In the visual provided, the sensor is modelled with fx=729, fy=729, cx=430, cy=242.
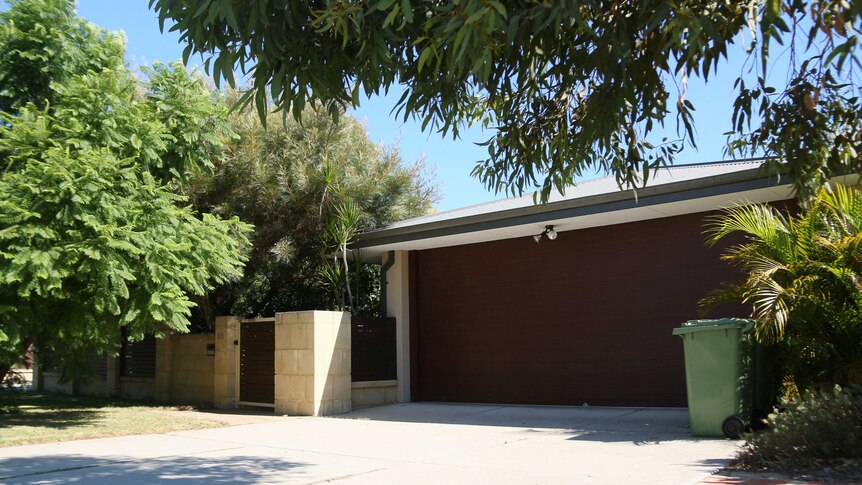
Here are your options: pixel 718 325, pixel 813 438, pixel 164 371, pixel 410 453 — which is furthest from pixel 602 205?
pixel 164 371

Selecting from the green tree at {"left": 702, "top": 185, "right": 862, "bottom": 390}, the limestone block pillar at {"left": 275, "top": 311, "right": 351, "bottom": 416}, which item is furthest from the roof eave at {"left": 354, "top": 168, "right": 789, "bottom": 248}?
the limestone block pillar at {"left": 275, "top": 311, "right": 351, "bottom": 416}

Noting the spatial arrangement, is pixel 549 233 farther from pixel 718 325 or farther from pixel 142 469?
pixel 142 469

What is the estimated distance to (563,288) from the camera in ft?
46.4

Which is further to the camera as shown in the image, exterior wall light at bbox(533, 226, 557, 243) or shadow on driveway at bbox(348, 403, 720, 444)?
exterior wall light at bbox(533, 226, 557, 243)

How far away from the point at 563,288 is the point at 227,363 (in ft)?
24.6

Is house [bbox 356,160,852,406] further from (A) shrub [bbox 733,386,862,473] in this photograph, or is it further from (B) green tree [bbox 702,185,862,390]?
(A) shrub [bbox 733,386,862,473]

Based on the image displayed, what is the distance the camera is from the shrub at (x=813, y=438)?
21.7 feet

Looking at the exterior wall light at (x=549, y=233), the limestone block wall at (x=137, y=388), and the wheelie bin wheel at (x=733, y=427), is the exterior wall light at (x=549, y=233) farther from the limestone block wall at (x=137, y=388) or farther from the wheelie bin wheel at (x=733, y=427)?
the limestone block wall at (x=137, y=388)

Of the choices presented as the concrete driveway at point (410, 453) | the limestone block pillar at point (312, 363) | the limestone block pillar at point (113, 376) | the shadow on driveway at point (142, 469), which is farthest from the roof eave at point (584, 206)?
the limestone block pillar at point (113, 376)

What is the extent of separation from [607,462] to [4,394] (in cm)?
1868

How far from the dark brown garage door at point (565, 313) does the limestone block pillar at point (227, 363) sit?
12.9ft

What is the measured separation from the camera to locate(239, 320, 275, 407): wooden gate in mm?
15219

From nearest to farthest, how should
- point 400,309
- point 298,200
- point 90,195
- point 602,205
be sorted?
point 90,195
point 602,205
point 400,309
point 298,200

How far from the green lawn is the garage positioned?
16.6 feet
